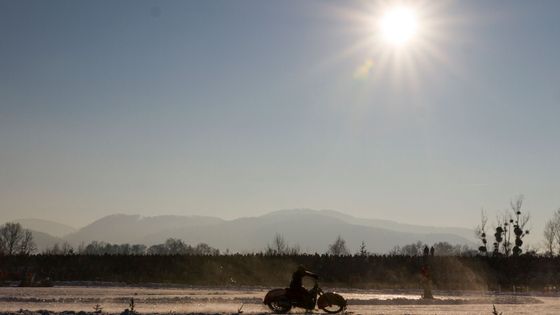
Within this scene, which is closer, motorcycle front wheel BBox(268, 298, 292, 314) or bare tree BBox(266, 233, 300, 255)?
motorcycle front wheel BBox(268, 298, 292, 314)

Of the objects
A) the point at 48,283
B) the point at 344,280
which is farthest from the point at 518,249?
the point at 48,283

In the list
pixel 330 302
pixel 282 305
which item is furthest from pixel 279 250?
pixel 330 302

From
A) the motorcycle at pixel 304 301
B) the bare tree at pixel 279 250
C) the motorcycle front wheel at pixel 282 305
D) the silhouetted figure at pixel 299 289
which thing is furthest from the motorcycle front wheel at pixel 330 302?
the bare tree at pixel 279 250

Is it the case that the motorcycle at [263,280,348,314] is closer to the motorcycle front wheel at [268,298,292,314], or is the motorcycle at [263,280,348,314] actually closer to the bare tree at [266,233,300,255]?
the motorcycle front wheel at [268,298,292,314]

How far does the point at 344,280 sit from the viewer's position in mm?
55344

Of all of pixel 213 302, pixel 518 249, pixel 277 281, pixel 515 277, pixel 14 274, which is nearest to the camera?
pixel 213 302

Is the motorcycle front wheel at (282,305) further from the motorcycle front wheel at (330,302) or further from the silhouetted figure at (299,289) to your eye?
the motorcycle front wheel at (330,302)

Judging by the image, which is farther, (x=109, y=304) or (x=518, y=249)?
(x=518, y=249)

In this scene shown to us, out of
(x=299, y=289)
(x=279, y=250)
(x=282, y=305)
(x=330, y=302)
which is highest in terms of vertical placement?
(x=279, y=250)

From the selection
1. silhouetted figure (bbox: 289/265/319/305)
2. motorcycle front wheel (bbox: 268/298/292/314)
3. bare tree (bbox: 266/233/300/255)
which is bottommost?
motorcycle front wheel (bbox: 268/298/292/314)

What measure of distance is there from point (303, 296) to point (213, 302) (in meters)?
6.98

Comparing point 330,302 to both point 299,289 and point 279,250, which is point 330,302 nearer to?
point 299,289

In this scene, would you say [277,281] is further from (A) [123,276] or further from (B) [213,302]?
(B) [213,302]

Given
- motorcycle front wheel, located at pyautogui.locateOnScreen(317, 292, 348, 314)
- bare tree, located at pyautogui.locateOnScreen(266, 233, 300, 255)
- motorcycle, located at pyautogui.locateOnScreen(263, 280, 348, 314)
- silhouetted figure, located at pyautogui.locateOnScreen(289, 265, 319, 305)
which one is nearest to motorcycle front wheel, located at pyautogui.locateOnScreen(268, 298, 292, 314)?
motorcycle, located at pyautogui.locateOnScreen(263, 280, 348, 314)
